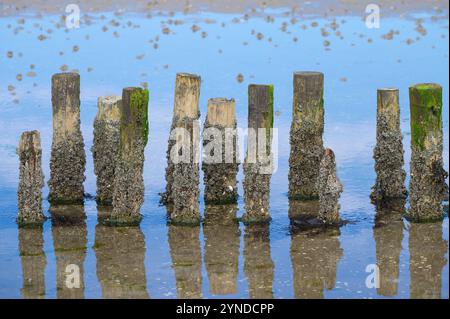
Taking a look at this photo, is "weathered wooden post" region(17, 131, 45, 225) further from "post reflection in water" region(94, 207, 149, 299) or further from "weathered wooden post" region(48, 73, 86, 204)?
"weathered wooden post" region(48, 73, 86, 204)

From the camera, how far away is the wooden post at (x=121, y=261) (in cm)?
1792

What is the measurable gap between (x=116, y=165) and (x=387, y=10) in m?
18.2

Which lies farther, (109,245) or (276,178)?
(276,178)

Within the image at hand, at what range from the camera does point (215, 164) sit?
2114 centimetres

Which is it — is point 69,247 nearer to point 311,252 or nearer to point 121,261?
point 121,261

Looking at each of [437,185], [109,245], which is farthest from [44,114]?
[437,185]

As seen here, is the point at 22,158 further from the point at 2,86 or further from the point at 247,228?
the point at 2,86

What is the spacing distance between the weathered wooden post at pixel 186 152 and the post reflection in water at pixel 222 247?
39cm

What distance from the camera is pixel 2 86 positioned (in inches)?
1144

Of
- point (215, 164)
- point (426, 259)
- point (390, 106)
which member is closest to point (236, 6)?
point (390, 106)

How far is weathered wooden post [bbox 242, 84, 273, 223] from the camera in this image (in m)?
20.0

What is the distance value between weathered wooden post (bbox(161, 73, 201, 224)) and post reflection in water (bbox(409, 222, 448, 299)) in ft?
10.5

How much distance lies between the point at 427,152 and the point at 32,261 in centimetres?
588

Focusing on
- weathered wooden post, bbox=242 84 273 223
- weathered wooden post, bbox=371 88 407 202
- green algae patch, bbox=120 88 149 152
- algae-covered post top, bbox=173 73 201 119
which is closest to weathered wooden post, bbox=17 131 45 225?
green algae patch, bbox=120 88 149 152
